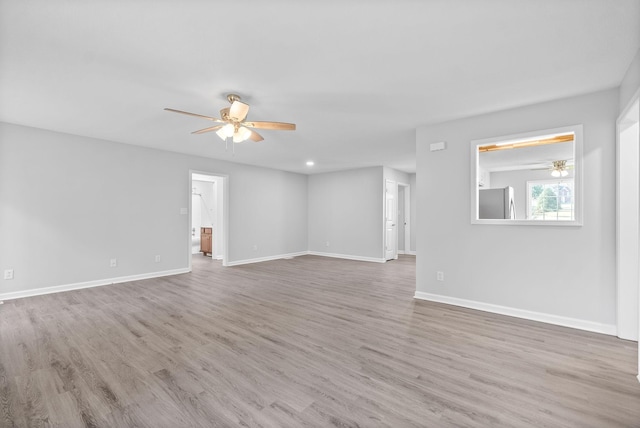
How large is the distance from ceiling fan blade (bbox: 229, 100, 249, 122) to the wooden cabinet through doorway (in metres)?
5.99

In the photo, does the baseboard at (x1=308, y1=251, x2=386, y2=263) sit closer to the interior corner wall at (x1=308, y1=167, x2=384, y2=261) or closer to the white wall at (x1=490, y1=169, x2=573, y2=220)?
the interior corner wall at (x1=308, y1=167, x2=384, y2=261)

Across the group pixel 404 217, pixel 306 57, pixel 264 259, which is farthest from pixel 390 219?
pixel 306 57

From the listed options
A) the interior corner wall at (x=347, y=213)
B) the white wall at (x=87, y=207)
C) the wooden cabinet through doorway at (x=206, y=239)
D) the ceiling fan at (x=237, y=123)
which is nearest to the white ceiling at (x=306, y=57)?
the ceiling fan at (x=237, y=123)

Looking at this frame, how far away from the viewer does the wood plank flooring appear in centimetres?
169

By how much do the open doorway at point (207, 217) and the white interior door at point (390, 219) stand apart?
4.25m

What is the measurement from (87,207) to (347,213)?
5622mm

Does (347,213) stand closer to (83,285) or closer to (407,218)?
(407,218)

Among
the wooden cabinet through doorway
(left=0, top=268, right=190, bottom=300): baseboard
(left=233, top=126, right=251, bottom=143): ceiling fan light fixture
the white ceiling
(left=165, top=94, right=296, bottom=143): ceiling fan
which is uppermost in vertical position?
the white ceiling

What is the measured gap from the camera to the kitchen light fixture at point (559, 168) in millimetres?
6547

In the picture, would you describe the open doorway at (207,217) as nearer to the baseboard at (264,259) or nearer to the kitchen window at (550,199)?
the baseboard at (264,259)

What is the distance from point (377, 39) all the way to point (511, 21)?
2.83ft

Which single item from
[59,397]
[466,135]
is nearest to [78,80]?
[59,397]

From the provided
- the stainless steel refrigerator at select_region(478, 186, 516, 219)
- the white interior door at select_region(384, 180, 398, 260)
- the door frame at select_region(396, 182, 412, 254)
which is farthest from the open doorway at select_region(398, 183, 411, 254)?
the stainless steel refrigerator at select_region(478, 186, 516, 219)

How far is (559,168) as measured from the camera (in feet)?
21.8
